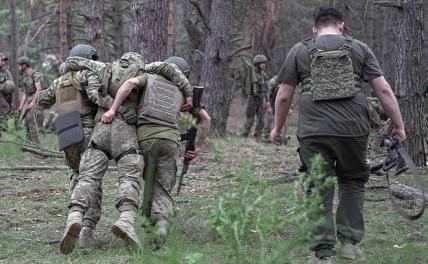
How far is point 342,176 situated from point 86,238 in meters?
2.34

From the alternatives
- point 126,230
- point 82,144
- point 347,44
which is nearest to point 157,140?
point 82,144

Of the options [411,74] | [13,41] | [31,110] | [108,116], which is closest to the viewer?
[108,116]

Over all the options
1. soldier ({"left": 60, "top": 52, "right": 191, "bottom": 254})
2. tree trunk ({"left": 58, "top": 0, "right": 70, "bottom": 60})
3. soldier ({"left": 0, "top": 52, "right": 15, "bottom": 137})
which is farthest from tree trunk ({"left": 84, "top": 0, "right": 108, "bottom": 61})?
tree trunk ({"left": 58, "top": 0, "right": 70, "bottom": 60})

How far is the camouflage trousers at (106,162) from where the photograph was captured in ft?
20.2

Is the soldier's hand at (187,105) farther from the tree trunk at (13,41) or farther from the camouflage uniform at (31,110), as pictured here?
the tree trunk at (13,41)

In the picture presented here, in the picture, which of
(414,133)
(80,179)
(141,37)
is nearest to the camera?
(80,179)

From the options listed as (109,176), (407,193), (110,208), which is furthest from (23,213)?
(407,193)

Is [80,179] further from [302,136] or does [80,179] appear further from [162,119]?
[302,136]

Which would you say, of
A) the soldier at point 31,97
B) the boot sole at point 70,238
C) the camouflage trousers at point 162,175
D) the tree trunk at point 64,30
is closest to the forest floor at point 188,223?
the boot sole at point 70,238

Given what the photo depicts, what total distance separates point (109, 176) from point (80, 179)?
4.85 m

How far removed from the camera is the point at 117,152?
251 inches

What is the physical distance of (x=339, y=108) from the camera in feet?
18.3

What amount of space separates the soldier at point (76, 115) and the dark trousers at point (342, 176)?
2.08 meters

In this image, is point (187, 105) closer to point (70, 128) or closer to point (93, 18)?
point (70, 128)
